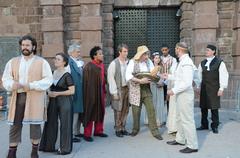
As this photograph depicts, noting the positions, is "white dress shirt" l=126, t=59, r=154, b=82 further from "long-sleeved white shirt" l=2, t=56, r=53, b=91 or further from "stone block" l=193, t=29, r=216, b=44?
"stone block" l=193, t=29, r=216, b=44

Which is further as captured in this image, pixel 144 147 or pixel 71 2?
pixel 71 2

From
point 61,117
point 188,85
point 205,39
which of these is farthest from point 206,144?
point 205,39

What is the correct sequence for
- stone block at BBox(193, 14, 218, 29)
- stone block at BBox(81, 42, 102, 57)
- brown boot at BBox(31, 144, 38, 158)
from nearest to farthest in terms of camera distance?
brown boot at BBox(31, 144, 38, 158) < stone block at BBox(193, 14, 218, 29) < stone block at BBox(81, 42, 102, 57)

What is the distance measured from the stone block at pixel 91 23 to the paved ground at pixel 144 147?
4.45m

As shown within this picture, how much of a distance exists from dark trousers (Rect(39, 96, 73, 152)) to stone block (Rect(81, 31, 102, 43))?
18.3 feet

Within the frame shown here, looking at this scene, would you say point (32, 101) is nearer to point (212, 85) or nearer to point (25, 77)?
point (25, 77)

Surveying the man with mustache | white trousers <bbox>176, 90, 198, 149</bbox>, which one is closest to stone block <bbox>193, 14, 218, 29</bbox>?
white trousers <bbox>176, 90, 198, 149</bbox>

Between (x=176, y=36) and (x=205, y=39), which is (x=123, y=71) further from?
(x=176, y=36)

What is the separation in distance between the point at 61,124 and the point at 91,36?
5.87 meters

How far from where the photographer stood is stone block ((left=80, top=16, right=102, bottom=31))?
37.4 feet

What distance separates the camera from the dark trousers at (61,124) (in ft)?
19.7

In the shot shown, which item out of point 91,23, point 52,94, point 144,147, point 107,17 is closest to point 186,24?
point 107,17

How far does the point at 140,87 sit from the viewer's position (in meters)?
7.20

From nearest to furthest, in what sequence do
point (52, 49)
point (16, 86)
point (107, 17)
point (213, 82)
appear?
1. point (16, 86)
2. point (213, 82)
3. point (52, 49)
4. point (107, 17)
